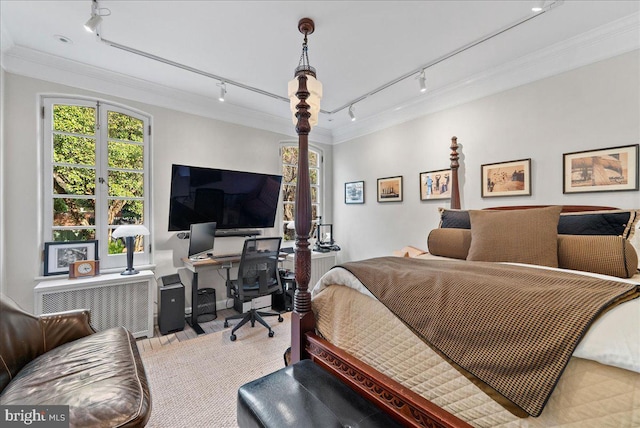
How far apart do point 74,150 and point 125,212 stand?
0.79m

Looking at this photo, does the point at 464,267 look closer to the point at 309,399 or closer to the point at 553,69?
the point at 309,399

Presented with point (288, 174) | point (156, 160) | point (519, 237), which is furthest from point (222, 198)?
point (519, 237)

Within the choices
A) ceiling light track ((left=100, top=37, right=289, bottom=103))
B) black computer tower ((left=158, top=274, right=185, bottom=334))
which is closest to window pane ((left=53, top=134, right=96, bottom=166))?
ceiling light track ((left=100, top=37, right=289, bottom=103))

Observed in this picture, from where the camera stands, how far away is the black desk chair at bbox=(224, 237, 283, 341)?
2859 mm

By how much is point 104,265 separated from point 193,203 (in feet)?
3.70

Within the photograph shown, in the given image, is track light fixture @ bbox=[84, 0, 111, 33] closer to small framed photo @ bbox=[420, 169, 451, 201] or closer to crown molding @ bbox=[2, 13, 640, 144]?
crown molding @ bbox=[2, 13, 640, 144]

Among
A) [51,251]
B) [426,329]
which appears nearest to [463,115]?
[426,329]

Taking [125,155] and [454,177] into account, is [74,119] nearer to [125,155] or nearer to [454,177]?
[125,155]

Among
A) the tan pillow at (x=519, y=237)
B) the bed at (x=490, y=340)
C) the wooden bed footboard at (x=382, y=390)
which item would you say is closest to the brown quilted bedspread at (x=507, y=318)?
the bed at (x=490, y=340)

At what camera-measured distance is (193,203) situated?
3.35m

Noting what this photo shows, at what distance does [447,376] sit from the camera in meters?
1.02

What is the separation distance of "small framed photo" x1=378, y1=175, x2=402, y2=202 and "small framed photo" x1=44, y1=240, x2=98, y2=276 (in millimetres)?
3549

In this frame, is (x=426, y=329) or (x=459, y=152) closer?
(x=426, y=329)

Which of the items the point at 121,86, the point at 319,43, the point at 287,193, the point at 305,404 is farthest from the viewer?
the point at 287,193
